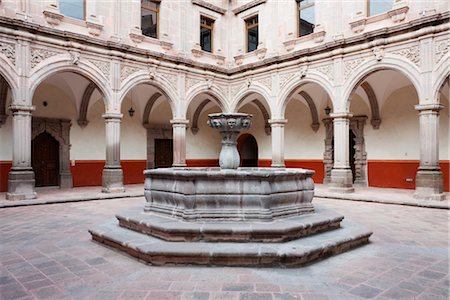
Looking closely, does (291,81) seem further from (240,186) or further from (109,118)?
(240,186)

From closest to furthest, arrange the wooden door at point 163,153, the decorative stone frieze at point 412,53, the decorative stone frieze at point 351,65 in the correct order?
the decorative stone frieze at point 412,53 < the decorative stone frieze at point 351,65 < the wooden door at point 163,153

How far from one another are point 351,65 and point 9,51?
31.6 ft

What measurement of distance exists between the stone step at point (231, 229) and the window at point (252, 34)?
35.6ft

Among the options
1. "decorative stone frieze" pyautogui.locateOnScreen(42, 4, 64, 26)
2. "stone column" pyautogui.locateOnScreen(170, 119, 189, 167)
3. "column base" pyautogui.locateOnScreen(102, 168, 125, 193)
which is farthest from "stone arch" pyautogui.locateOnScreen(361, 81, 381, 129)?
"decorative stone frieze" pyautogui.locateOnScreen(42, 4, 64, 26)

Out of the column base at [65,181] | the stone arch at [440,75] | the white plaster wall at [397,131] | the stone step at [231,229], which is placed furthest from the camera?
the column base at [65,181]

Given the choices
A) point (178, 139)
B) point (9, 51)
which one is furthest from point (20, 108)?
point (178, 139)

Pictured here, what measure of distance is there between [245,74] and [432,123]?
7.00 metres

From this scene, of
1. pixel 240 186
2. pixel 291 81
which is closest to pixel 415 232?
pixel 240 186

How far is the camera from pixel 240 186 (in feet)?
14.5

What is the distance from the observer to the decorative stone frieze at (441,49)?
8305mm

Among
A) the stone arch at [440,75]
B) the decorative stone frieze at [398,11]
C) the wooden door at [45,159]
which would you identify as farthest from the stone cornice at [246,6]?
the wooden door at [45,159]

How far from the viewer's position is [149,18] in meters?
12.2

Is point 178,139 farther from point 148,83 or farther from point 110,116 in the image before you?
point 110,116

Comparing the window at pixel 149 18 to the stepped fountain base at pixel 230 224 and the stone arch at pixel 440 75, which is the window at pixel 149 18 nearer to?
the stepped fountain base at pixel 230 224
